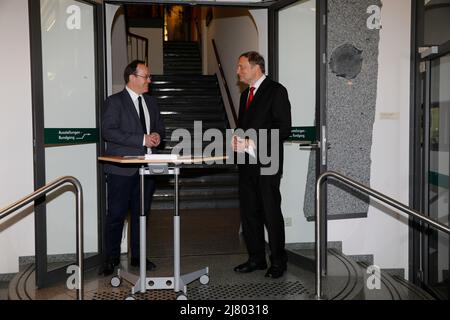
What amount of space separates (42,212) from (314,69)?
223 cm

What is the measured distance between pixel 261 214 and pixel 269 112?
2.63ft

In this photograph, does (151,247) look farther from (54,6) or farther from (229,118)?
(229,118)

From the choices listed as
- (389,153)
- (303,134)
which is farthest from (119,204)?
(389,153)

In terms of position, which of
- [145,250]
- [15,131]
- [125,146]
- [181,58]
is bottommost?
[145,250]

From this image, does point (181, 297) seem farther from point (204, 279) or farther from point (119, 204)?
point (119, 204)

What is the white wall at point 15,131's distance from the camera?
3.94 metres

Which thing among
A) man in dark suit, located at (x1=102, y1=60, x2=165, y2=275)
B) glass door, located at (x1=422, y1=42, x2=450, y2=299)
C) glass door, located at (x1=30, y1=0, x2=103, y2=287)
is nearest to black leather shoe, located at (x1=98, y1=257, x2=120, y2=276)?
man in dark suit, located at (x1=102, y1=60, x2=165, y2=275)

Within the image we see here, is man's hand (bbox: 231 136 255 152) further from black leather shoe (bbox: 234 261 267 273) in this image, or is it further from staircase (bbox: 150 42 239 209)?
staircase (bbox: 150 42 239 209)

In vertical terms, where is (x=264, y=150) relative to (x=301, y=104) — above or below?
below

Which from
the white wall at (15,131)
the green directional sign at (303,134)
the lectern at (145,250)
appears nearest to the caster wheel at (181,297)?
the lectern at (145,250)

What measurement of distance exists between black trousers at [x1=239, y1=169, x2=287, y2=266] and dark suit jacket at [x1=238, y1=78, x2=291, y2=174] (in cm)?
9

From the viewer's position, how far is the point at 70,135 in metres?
3.74
